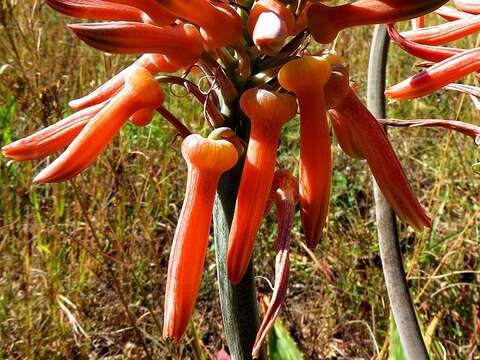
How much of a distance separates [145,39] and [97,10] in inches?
5.1

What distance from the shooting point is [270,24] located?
2.82 feet

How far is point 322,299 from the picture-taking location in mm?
2877

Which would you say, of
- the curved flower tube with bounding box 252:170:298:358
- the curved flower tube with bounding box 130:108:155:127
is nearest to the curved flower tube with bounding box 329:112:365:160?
the curved flower tube with bounding box 252:170:298:358

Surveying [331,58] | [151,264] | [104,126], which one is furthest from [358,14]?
[151,264]

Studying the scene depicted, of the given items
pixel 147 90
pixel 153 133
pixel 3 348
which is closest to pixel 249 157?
pixel 147 90

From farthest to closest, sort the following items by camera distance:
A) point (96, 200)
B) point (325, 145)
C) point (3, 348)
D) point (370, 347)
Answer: point (96, 200) → point (370, 347) → point (3, 348) → point (325, 145)

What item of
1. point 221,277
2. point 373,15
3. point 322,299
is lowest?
point 322,299

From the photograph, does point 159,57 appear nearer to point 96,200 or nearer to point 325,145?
point 325,145

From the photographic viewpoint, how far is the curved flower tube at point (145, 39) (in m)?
0.87

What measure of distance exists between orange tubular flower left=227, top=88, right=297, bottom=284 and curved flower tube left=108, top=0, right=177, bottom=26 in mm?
163

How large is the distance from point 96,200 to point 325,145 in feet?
7.60

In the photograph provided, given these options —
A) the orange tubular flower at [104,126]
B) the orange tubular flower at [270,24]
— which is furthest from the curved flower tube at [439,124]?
the orange tubular flower at [104,126]

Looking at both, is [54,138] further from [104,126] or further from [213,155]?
[213,155]

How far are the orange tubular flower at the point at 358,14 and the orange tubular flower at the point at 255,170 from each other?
115 mm
